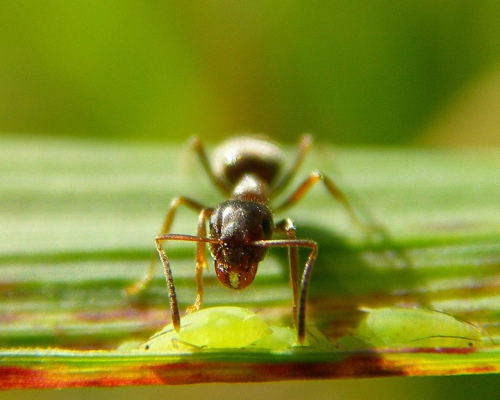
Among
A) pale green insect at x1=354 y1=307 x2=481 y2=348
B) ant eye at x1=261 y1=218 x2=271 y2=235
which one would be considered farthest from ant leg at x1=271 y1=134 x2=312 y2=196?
pale green insect at x1=354 y1=307 x2=481 y2=348

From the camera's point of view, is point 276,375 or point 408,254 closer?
point 276,375

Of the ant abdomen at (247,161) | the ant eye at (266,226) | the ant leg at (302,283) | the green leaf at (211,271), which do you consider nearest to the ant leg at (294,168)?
the ant abdomen at (247,161)

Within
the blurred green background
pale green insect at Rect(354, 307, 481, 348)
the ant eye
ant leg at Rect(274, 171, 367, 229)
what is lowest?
pale green insect at Rect(354, 307, 481, 348)

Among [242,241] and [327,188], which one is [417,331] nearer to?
[242,241]

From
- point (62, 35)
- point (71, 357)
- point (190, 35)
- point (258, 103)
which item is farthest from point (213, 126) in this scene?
point (71, 357)

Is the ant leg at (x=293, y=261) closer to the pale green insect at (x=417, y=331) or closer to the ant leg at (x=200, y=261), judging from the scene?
the pale green insect at (x=417, y=331)

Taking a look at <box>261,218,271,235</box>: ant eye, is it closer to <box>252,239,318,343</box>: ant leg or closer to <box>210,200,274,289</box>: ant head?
<box>210,200,274,289</box>: ant head

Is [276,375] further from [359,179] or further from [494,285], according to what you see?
[359,179]
